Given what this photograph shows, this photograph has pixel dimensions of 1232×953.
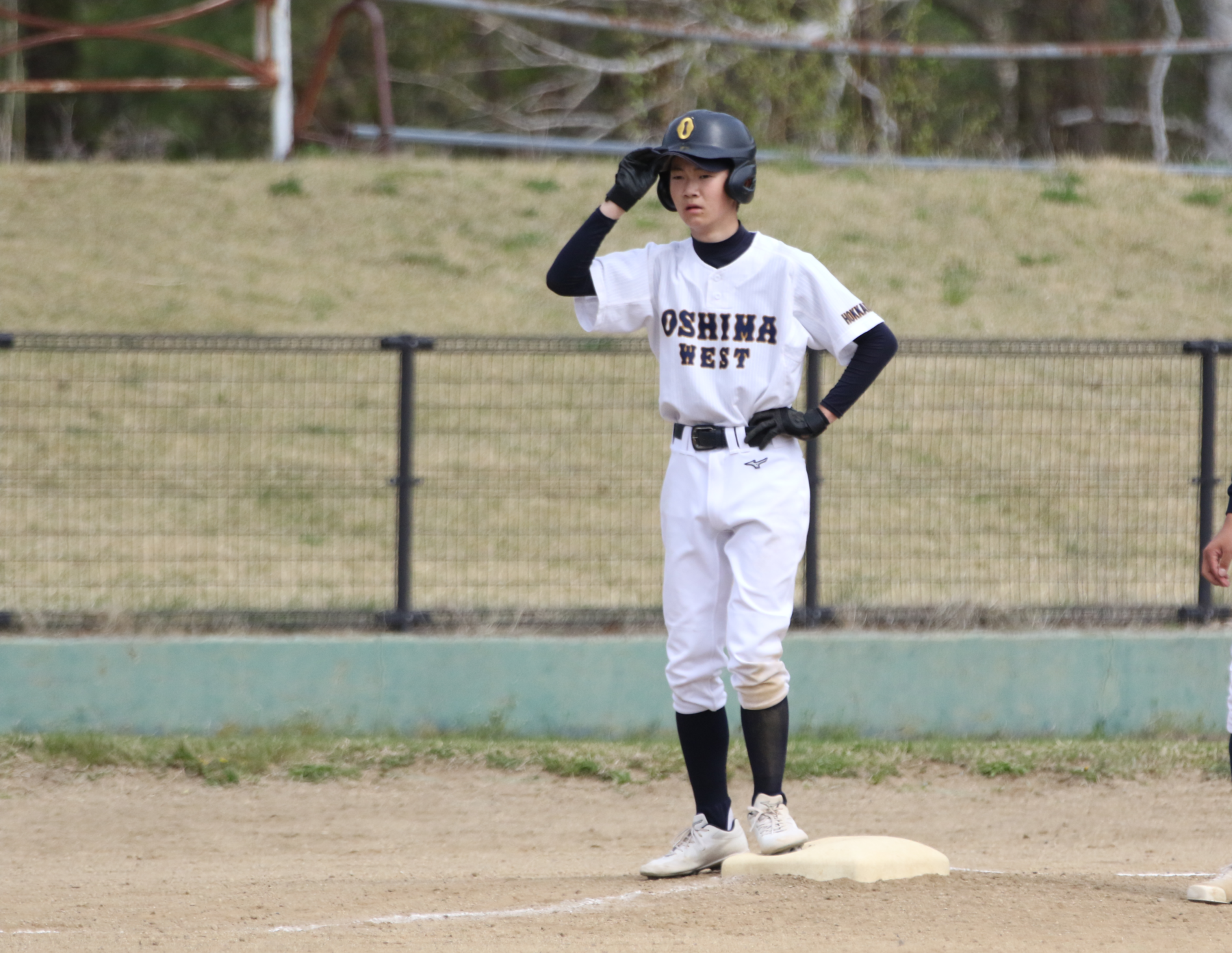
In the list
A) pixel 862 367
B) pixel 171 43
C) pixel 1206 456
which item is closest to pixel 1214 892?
pixel 862 367

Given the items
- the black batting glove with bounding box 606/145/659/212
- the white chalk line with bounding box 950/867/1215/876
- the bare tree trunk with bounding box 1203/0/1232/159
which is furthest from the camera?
the bare tree trunk with bounding box 1203/0/1232/159

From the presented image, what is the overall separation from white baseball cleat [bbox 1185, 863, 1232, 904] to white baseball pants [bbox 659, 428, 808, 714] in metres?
1.38

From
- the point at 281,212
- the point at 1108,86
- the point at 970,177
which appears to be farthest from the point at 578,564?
the point at 1108,86

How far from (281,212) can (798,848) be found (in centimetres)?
1090

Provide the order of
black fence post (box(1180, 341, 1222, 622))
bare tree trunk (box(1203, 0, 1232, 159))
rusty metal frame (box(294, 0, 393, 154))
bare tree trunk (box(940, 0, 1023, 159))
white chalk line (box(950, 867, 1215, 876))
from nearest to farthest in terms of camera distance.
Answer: white chalk line (box(950, 867, 1215, 876)) → black fence post (box(1180, 341, 1222, 622)) → rusty metal frame (box(294, 0, 393, 154)) → bare tree trunk (box(1203, 0, 1232, 159)) → bare tree trunk (box(940, 0, 1023, 159))

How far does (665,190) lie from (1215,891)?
9.13 ft

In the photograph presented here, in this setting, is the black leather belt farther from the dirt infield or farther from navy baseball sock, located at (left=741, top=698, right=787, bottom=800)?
the dirt infield

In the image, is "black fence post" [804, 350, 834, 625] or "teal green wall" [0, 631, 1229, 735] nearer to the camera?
"teal green wall" [0, 631, 1229, 735]

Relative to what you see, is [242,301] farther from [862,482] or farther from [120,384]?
[862,482]

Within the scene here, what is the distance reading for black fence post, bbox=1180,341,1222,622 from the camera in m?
8.19

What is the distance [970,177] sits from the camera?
15.4m

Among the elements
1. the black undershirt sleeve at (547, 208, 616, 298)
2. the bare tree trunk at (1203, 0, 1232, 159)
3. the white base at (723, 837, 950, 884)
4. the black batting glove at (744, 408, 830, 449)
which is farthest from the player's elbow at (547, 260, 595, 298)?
the bare tree trunk at (1203, 0, 1232, 159)

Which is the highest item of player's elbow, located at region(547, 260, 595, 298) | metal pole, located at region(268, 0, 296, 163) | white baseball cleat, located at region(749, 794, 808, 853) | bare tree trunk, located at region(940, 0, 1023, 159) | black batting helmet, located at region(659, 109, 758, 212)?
bare tree trunk, located at region(940, 0, 1023, 159)

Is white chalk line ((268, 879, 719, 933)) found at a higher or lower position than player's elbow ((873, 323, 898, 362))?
lower
